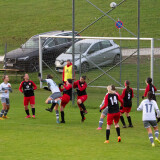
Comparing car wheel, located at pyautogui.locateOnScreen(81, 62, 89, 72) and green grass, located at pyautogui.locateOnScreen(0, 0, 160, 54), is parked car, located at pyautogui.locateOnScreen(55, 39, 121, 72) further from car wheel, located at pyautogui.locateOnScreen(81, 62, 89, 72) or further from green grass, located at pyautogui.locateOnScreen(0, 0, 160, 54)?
green grass, located at pyautogui.locateOnScreen(0, 0, 160, 54)

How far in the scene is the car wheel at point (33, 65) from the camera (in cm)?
2914

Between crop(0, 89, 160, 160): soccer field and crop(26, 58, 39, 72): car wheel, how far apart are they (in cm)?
743

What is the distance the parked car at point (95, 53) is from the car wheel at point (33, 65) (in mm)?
2641

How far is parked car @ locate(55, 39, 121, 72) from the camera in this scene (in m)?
25.7

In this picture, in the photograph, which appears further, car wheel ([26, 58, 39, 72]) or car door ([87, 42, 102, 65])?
car wheel ([26, 58, 39, 72])

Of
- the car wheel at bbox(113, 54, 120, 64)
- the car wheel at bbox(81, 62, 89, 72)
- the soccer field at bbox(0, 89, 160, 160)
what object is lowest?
the soccer field at bbox(0, 89, 160, 160)

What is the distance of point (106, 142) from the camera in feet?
49.3

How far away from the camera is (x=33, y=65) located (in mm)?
29469

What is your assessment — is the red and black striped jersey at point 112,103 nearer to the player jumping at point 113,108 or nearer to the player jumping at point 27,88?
the player jumping at point 113,108

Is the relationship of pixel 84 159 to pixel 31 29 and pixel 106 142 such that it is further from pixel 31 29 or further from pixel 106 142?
pixel 31 29

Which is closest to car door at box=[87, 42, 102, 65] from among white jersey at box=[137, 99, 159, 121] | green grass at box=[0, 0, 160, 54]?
white jersey at box=[137, 99, 159, 121]

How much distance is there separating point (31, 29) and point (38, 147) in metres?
32.1

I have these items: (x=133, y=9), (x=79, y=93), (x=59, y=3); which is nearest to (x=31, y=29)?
(x=59, y=3)

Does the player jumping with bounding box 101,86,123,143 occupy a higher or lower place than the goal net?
lower
